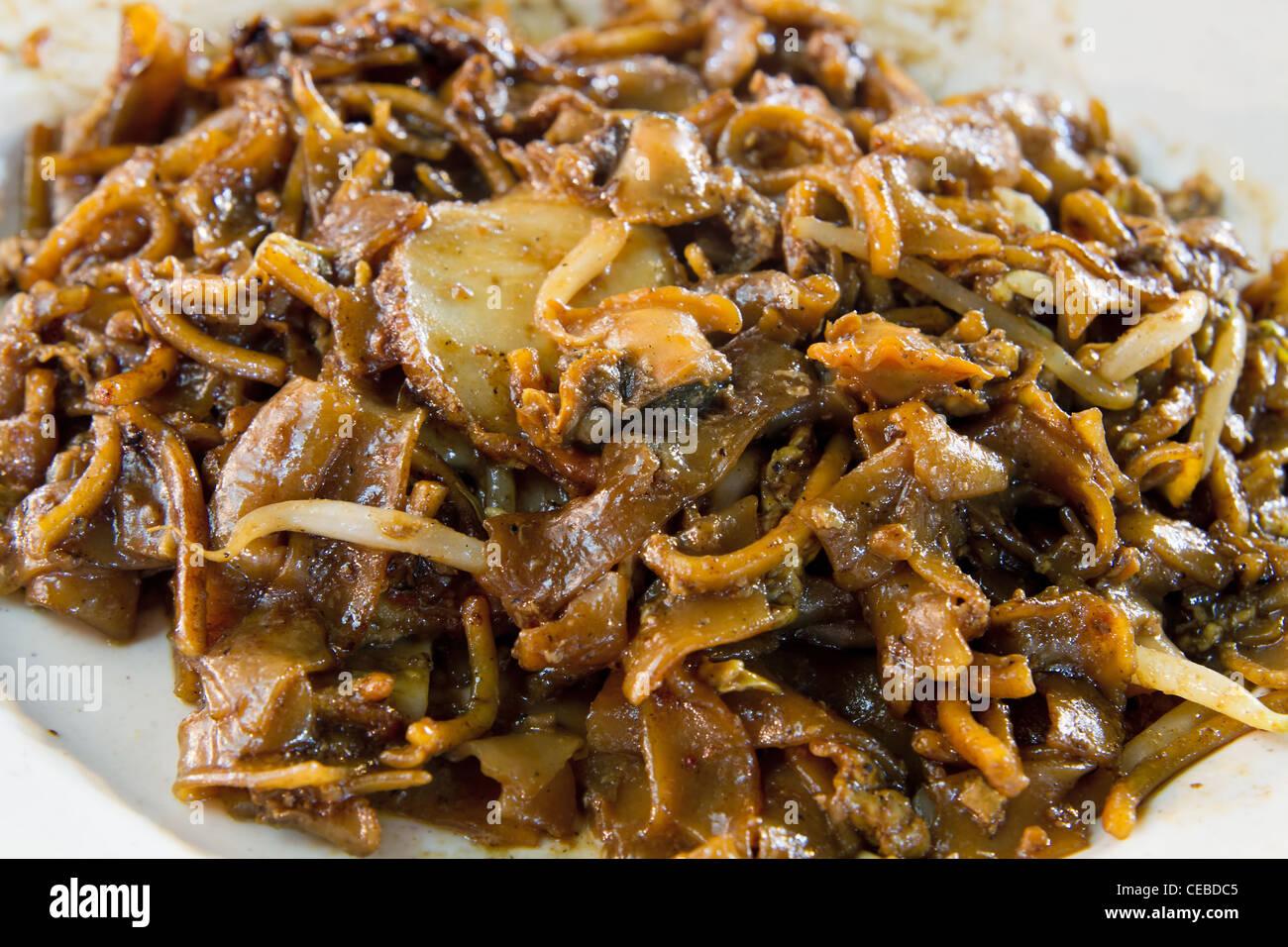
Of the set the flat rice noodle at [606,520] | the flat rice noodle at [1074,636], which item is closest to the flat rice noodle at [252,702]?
the flat rice noodle at [606,520]

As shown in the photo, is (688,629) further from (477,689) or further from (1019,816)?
(1019,816)

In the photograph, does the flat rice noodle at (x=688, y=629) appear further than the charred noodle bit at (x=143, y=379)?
No

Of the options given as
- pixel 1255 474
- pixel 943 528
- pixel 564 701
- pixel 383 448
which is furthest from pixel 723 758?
pixel 1255 474

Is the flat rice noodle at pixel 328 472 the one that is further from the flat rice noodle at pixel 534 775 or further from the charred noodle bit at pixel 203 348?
the flat rice noodle at pixel 534 775

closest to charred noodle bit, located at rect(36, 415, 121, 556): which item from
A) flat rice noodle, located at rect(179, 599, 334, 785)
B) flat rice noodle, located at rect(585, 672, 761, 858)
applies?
flat rice noodle, located at rect(179, 599, 334, 785)

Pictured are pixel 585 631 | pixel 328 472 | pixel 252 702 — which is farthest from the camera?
pixel 328 472

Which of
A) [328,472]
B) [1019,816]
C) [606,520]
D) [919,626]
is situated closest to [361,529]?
[328,472]

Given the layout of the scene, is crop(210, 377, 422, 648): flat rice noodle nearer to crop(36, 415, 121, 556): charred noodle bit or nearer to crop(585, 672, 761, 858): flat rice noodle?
crop(36, 415, 121, 556): charred noodle bit
